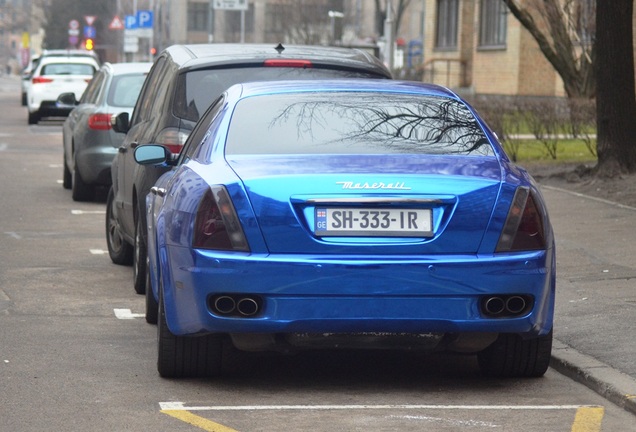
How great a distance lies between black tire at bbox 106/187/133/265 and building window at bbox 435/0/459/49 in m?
39.8

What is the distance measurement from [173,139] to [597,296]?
9.59ft

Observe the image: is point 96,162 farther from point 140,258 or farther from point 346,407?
point 346,407

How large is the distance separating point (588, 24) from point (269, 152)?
27.1 metres

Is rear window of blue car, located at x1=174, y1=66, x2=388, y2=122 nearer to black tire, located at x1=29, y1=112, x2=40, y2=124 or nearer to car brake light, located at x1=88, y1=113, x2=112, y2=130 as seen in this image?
car brake light, located at x1=88, y1=113, x2=112, y2=130

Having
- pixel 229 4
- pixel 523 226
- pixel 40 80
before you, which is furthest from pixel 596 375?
pixel 229 4

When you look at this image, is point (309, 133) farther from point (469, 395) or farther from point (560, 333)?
point (560, 333)

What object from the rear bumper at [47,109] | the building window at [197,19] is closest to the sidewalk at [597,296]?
the rear bumper at [47,109]

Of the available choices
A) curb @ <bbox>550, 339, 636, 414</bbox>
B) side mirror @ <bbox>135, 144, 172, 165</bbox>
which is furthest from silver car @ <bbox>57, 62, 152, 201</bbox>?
curb @ <bbox>550, 339, 636, 414</bbox>

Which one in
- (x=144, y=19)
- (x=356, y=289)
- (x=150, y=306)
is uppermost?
(x=356, y=289)

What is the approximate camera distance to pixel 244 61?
33.3ft

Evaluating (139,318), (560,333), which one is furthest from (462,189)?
(139,318)

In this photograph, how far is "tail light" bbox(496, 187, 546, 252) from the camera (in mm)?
6941

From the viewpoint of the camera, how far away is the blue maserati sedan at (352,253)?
678cm

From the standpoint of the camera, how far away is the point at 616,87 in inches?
683
